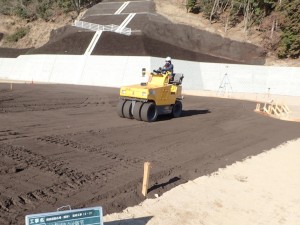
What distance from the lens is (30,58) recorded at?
40219 mm

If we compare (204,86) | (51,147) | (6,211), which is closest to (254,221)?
(6,211)

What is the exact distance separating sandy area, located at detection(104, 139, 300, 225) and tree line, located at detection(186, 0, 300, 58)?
35024 millimetres

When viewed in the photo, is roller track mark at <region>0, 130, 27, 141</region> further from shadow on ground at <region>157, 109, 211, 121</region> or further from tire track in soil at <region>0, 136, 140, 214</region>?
shadow on ground at <region>157, 109, 211, 121</region>

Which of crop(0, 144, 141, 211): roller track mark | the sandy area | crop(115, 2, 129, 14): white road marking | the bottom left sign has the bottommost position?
the sandy area

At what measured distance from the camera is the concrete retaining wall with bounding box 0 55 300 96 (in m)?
34.8

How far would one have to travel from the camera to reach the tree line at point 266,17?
42031 millimetres

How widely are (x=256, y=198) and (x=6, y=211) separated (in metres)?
5.29

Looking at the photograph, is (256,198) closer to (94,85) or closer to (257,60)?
(94,85)

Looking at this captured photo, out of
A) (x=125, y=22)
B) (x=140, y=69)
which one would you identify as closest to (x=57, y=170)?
(x=140, y=69)

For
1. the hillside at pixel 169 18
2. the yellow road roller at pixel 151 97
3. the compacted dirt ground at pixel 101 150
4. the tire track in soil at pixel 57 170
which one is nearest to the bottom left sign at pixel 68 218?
the compacted dirt ground at pixel 101 150

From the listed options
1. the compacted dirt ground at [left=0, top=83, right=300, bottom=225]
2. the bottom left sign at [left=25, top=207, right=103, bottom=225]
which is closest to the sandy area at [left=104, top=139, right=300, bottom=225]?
the compacted dirt ground at [left=0, top=83, right=300, bottom=225]

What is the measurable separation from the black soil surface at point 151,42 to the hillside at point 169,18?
82.1 inches

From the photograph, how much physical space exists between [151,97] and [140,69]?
19.3m

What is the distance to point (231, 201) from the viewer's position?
307 inches
